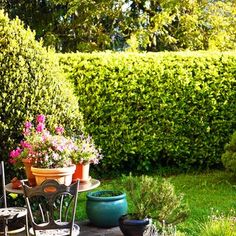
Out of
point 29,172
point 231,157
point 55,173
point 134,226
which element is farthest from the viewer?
point 231,157

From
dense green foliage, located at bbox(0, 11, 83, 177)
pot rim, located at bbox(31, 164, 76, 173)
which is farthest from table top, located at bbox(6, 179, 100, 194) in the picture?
dense green foliage, located at bbox(0, 11, 83, 177)

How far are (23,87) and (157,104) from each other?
9.24 ft

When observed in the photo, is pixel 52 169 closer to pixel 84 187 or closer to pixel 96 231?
pixel 84 187

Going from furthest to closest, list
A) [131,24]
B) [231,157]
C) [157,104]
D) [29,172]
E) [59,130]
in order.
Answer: [131,24]
[157,104]
[231,157]
[59,130]
[29,172]

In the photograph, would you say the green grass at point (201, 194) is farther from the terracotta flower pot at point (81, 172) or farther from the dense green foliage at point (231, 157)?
the terracotta flower pot at point (81, 172)

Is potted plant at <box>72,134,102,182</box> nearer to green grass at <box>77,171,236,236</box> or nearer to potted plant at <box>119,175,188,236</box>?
potted plant at <box>119,175,188,236</box>

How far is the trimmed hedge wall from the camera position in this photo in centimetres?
700

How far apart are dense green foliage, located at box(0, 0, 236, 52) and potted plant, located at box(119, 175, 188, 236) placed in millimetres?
5402

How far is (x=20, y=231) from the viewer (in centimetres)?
481

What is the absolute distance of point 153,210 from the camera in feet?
14.8

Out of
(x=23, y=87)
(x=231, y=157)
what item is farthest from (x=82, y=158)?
(x=231, y=157)

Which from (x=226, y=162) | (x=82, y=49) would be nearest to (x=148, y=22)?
(x=82, y=49)

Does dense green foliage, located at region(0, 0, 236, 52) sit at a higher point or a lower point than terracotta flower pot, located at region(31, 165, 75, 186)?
higher

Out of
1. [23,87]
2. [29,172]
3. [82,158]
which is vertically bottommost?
[29,172]
